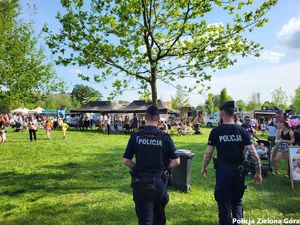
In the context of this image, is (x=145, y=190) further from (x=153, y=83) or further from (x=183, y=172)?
(x=153, y=83)

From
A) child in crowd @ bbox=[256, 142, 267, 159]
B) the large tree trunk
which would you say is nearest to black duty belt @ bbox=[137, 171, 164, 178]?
the large tree trunk

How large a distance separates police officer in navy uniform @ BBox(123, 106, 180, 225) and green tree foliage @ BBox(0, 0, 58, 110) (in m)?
16.6

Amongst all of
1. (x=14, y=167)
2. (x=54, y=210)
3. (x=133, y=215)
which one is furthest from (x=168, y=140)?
(x=14, y=167)

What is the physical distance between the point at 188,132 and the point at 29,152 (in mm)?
18661

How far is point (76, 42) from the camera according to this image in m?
9.22

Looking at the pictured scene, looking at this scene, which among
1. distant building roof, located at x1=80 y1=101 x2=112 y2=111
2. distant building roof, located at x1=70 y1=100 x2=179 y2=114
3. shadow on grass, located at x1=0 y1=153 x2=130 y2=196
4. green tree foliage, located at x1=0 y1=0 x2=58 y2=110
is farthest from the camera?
distant building roof, located at x1=80 y1=101 x2=112 y2=111

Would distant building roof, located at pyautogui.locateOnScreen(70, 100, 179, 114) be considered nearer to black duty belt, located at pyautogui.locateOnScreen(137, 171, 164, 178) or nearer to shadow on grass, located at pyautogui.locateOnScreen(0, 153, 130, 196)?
shadow on grass, located at pyautogui.locateOnScreen(0, 153, 130, 196)

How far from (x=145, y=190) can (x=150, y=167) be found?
0.34 m

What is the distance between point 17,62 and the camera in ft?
67.3

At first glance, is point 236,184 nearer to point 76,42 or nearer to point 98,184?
point 98,184

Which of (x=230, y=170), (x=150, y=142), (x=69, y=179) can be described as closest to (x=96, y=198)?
(x=69, y=179)

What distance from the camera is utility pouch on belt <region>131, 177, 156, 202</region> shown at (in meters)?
4.31

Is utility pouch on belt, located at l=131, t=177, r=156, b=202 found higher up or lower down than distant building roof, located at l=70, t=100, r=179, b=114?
lower down

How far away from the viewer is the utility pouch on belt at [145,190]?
4.31 metres
